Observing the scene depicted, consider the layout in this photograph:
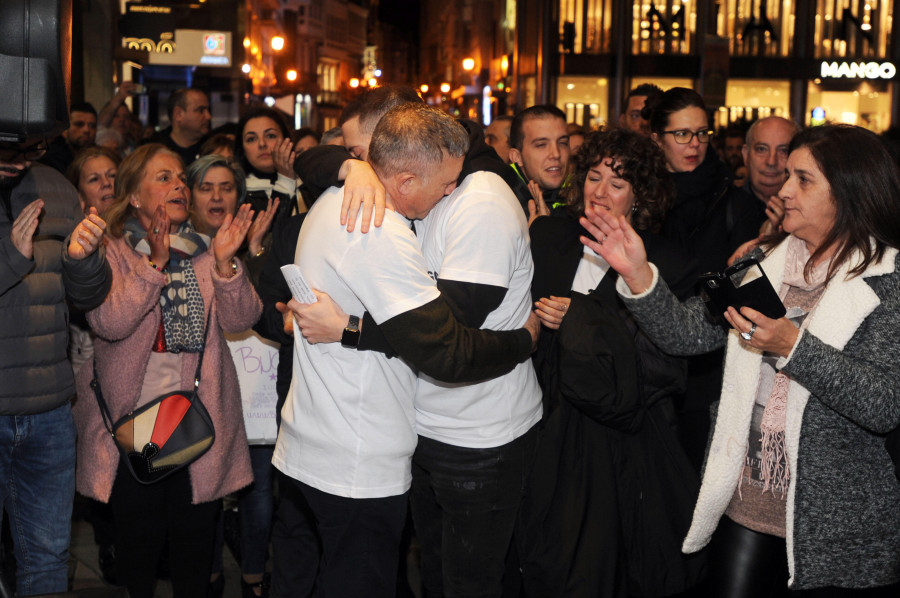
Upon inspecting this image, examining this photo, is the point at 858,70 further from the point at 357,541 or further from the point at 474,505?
the point at 357,541

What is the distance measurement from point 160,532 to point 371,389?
5.22ft

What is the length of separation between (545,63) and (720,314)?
18754 millimetres

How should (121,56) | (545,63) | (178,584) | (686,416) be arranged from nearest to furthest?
(178,584) < (686,416) < (121,56) < (545,63)

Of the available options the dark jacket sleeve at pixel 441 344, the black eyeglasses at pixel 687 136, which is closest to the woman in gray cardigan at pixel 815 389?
the dark jacket sleeve at pixel 441 344

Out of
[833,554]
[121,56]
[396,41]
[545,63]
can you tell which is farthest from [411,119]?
[396,41]

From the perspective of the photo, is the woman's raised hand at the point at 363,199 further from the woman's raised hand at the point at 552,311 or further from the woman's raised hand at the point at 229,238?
the woman's raised hand at the point at 229,238

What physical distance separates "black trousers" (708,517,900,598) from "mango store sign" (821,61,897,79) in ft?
58.0

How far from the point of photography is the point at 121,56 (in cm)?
1110

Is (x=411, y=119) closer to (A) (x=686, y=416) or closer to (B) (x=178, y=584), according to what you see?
(A) (x=686, y=416)

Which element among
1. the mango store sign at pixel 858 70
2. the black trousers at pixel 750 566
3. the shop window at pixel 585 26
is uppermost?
the shop window at pixel 585 26

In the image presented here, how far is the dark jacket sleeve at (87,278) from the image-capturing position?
331 centimetres

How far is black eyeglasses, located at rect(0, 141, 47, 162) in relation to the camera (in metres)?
2.75

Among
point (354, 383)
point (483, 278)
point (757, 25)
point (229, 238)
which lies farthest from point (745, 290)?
point (757, 25)

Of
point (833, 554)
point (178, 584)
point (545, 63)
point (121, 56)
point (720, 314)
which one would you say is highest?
point (545, 63)
